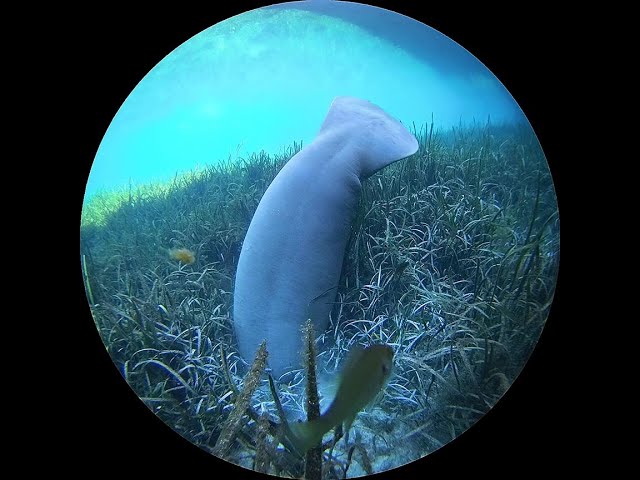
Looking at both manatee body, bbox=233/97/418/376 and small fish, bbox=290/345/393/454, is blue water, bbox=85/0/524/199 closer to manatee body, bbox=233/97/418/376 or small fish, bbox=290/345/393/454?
manatee body, bbox=233/97/418/376

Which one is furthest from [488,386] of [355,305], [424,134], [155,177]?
[155,177]

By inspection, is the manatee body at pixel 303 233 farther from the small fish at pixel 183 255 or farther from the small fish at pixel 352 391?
the small fish at pixel 352 391

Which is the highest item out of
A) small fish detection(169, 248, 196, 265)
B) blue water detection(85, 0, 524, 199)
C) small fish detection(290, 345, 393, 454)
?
blue water detection(85, 0, 524, 199)

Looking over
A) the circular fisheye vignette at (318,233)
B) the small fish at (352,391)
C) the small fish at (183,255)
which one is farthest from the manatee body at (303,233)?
the small fish at (352,391)

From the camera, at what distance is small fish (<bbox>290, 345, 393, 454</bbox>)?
236cm

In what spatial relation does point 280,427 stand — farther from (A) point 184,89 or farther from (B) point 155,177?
(A) point 184,89

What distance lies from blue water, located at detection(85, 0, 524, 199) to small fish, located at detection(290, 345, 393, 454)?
1036 millimetres

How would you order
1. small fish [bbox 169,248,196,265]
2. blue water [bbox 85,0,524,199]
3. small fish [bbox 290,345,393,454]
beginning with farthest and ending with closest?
small fish [bbox 169,248,196,265]
blue water [bbox 85,0,524,199]
small fish [bbox 290,345,393,454]

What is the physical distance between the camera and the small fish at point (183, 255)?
2.82 m

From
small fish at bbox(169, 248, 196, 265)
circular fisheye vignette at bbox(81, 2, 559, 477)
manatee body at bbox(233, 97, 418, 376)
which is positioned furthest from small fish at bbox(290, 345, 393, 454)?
small fish at bbox(169, 248, 196, 265)

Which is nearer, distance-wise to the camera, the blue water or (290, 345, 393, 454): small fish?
(290, 345, 393, 454): small fish

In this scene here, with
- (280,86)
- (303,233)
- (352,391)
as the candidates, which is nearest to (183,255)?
(303,233)

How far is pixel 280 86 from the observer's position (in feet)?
8.70

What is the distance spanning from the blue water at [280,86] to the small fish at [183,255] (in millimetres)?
351
